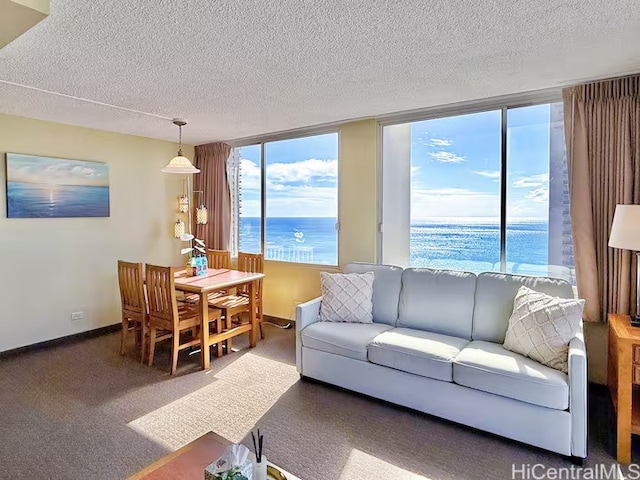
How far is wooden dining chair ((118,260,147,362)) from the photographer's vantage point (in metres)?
3.49

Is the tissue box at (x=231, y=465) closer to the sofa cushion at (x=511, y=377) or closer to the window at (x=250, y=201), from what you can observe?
the sofa cushion at (x=511, y=377)

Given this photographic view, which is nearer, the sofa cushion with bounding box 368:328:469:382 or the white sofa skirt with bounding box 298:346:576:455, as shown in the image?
the white sofa skirt with bounding box 298:346:576:455

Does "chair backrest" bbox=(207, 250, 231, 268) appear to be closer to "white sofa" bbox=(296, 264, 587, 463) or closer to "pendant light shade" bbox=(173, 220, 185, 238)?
"pendant light shade" bbox=(173, 220, 185, 238)

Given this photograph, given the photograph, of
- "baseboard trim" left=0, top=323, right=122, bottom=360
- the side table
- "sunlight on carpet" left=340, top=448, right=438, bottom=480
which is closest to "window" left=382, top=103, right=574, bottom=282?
the side table

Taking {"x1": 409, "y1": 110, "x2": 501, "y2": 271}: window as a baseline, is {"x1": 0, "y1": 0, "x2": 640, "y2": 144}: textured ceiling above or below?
above

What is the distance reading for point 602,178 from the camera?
110 inches

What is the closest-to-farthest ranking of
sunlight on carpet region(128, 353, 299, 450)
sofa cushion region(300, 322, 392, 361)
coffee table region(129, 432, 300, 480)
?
coffee table region(129, 432, 300, 480) → sunlight on carpet region(128, 353, 299, 450) → sofa cushion region(300, 322, 392, 361)

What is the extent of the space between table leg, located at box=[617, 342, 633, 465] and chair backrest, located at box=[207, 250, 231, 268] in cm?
381

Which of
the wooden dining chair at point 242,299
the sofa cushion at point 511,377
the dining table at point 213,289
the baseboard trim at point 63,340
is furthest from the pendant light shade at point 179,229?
the sofa cushion at point 511,377

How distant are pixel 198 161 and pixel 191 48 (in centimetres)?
337

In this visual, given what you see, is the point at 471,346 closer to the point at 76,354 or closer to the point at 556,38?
the point at 556,38

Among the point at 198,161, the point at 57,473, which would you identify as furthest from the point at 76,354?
the point at 198,161

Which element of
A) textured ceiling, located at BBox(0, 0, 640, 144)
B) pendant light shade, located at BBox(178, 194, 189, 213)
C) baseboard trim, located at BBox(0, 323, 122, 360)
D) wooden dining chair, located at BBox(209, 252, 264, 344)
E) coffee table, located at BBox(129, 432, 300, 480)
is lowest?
baseboard trim, located at BBox(0, 323, 122, 360)

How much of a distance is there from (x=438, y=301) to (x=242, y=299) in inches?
82.7
